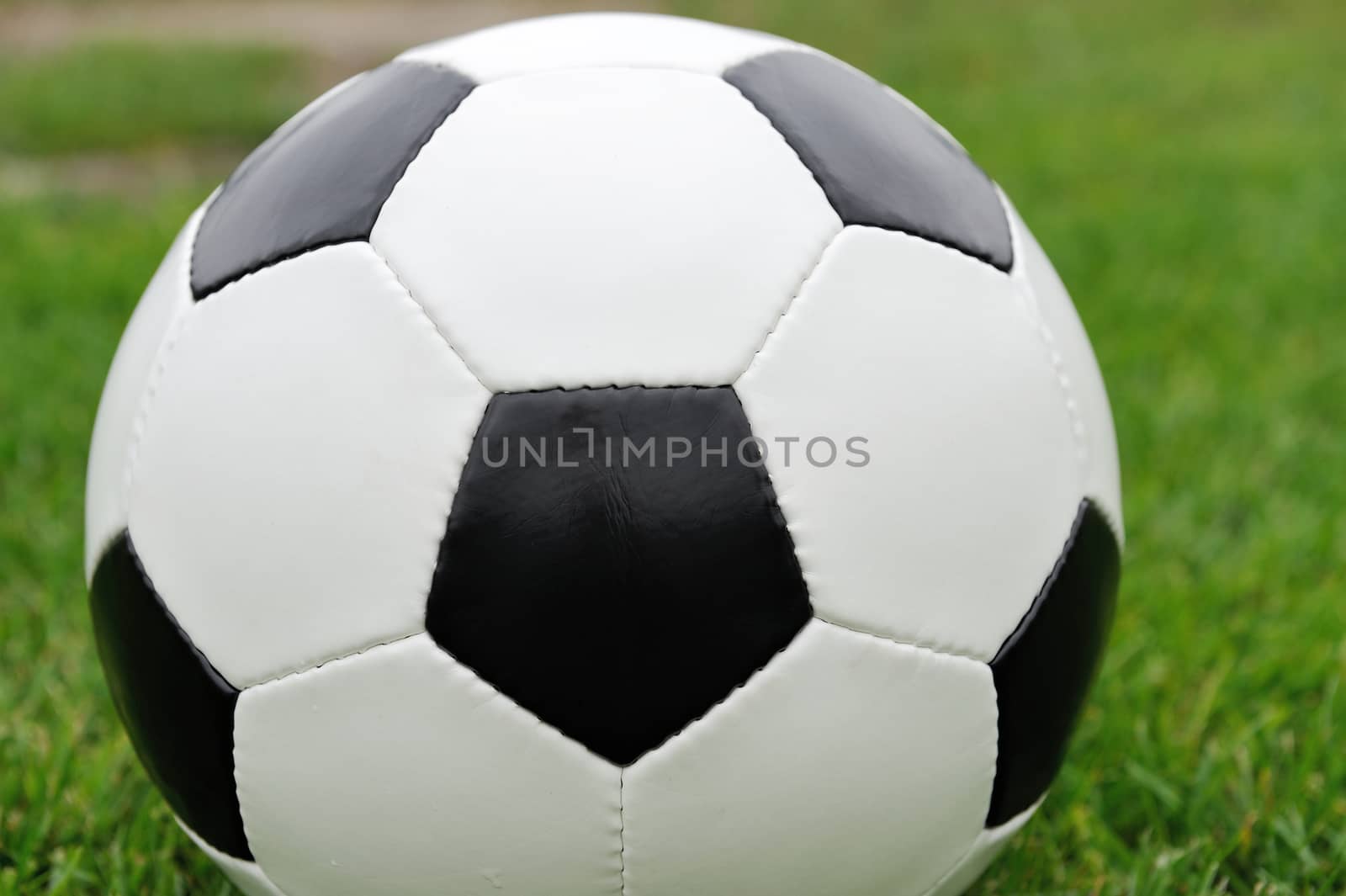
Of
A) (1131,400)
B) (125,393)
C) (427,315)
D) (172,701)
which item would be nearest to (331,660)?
(172,701)

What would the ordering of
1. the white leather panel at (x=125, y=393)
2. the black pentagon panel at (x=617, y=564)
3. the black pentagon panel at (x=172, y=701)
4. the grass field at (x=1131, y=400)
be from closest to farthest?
1. the black pentagon panel at (x=617, y=564)
2. the black pentagon panel at (x=172, y=701)
3. the white leather panel at (x=125, y=393)
4. the grass field at (x=1131, y=400)

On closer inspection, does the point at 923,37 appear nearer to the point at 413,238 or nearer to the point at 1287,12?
the point at 1287,12

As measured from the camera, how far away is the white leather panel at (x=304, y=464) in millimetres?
1366

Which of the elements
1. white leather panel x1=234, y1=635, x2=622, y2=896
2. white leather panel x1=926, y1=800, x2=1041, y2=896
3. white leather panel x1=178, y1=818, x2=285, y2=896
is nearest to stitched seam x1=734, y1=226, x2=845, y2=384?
white leather panel x1=234, y1=635, x2=622, y2=896

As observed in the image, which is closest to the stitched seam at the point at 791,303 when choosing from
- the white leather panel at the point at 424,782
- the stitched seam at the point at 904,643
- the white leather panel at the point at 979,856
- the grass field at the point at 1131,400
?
the stitched seam at the point at 904,643

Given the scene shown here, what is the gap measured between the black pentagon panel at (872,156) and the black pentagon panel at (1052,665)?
1.26 feet

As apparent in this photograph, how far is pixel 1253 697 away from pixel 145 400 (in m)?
2.01

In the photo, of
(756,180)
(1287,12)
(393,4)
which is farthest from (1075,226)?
(393,4)

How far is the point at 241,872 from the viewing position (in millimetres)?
1628

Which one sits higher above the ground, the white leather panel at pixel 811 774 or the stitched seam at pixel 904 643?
the stitched seam at pixel 904 643

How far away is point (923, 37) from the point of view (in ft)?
29.0

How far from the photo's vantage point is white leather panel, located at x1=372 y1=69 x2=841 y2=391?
1368 mm

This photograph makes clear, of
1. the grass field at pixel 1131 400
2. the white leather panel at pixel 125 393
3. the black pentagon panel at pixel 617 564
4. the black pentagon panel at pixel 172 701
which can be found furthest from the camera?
the grass field at pixel 1131 400

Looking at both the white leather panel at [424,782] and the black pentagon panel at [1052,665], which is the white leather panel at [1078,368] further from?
the white leather panel at [424,782]
